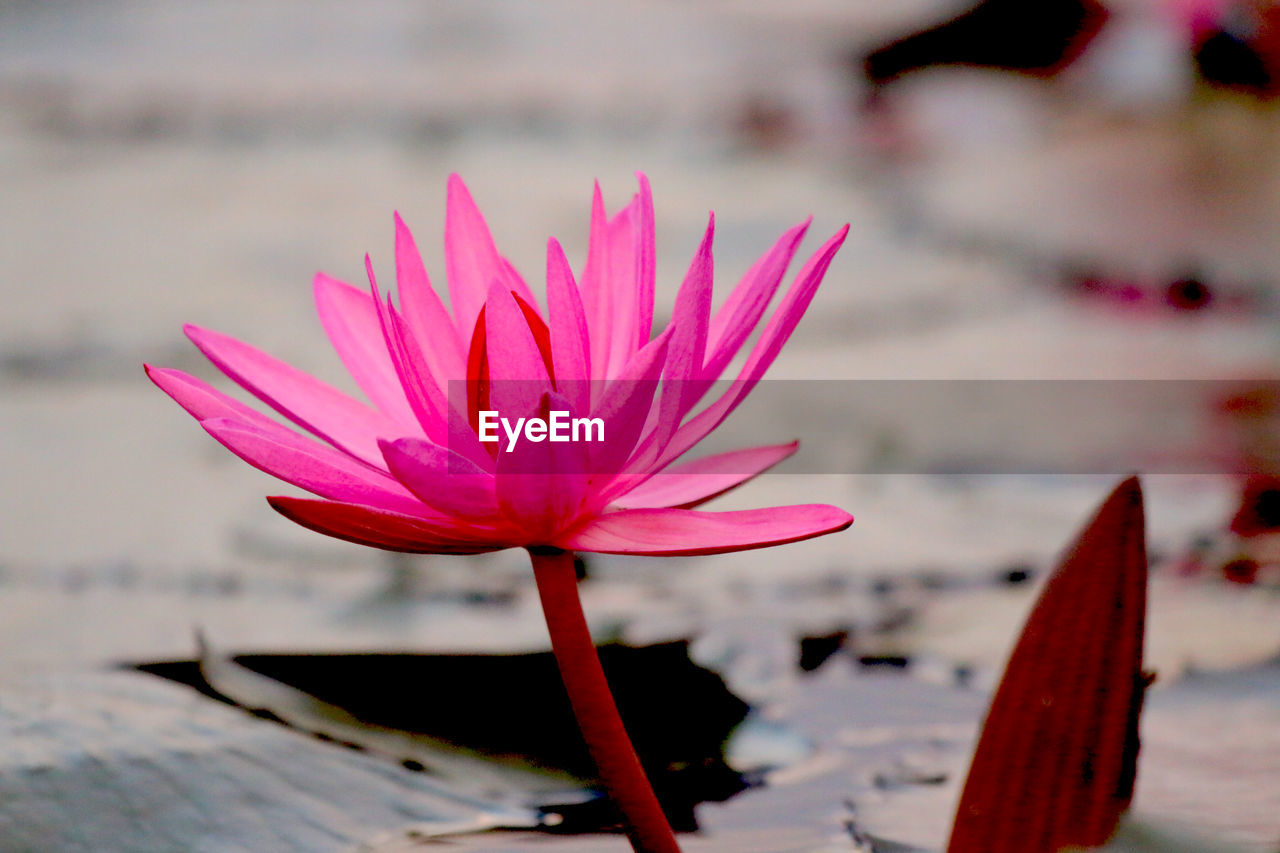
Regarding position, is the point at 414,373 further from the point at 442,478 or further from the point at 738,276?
the point at 738,276

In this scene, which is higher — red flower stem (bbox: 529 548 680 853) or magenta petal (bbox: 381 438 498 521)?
magenta petal (bbox: 381 438 498 521)

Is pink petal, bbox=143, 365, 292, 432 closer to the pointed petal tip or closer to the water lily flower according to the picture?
the water lily flower

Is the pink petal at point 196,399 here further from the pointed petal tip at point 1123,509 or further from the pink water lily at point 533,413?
the pointed petal tip at point 1123,509

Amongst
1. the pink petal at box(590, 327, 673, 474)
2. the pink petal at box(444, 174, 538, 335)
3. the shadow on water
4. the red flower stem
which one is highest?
the pink petal at box(444, 174, 538, 335)

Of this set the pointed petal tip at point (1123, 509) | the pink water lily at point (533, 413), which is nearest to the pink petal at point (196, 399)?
the pink water lily at point (533, 413)

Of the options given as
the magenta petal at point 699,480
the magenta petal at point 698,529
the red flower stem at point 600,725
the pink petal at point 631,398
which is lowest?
the red flower stem at point 600,725

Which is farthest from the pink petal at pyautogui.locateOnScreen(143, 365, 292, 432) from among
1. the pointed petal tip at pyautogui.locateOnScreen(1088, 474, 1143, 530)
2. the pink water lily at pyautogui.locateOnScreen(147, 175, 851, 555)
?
the pointed petal tip at pyautogui.locateOnScreen(1088, 474, 1143, 530)
